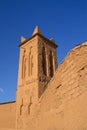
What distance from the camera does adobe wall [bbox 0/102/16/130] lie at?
19306 millimetres

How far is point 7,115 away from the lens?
20.0 m

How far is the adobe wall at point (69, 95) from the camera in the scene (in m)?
4.89

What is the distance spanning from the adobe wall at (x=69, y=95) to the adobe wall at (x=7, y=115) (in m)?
12.8

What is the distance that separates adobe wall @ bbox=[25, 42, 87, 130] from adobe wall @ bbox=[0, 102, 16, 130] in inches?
503

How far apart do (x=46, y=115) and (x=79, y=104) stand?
8.61 ft

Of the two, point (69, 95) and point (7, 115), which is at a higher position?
point (7, 115)

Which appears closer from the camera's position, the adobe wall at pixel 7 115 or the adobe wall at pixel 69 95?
the adobe wall at pixel 69 95

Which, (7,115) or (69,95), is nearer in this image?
(69,95)

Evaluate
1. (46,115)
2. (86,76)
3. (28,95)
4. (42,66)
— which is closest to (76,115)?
(86,76)

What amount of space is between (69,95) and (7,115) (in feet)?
51.3

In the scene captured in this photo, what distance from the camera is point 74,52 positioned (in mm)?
5512

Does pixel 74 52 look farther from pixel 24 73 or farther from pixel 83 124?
pixel 24 73

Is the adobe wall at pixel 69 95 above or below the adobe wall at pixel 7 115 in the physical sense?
below

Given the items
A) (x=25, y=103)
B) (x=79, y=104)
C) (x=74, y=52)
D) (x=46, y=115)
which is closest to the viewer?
(x=79, y=104)
